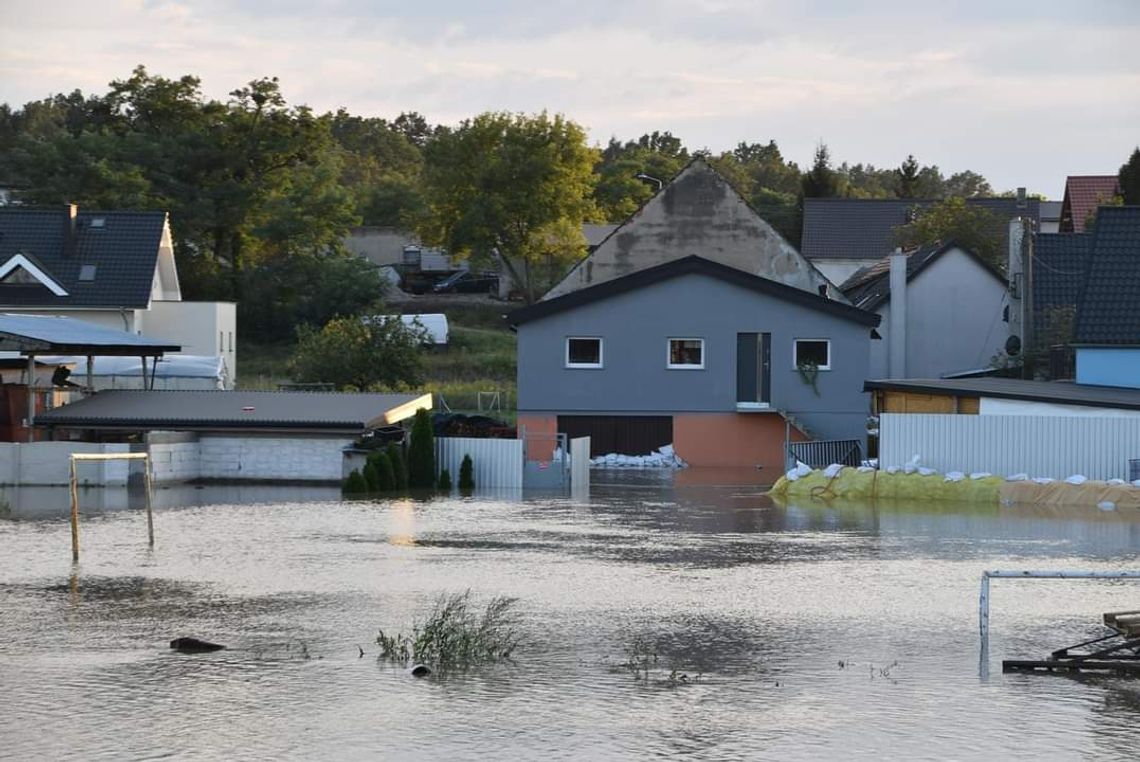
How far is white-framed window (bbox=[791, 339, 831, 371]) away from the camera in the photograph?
5391 centimetres

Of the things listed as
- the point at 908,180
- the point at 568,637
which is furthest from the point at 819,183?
the point at 568,637

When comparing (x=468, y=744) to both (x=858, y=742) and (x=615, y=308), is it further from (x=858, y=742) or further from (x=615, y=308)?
(x=615, y=308)

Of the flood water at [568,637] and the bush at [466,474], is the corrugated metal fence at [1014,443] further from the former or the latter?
the bush at [466,474]

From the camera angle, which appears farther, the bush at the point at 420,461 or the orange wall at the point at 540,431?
the orange wall at the point at 540,431

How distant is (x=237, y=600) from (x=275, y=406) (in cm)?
2397

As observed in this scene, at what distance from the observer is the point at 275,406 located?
47.6 m

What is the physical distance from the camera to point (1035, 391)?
43.6 m

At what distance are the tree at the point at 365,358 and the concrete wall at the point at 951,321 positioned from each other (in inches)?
705

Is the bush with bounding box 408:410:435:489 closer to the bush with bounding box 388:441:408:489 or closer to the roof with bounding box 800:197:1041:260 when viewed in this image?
the bush with bounding box 388:441:408:489

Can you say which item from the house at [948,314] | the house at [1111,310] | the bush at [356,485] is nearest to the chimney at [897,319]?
the house at [948,314]

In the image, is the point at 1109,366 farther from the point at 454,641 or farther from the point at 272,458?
the point at 454,641

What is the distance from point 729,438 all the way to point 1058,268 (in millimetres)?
14968

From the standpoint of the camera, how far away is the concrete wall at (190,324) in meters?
66.4

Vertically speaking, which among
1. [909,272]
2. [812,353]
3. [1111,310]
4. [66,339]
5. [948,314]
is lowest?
[66,339]
